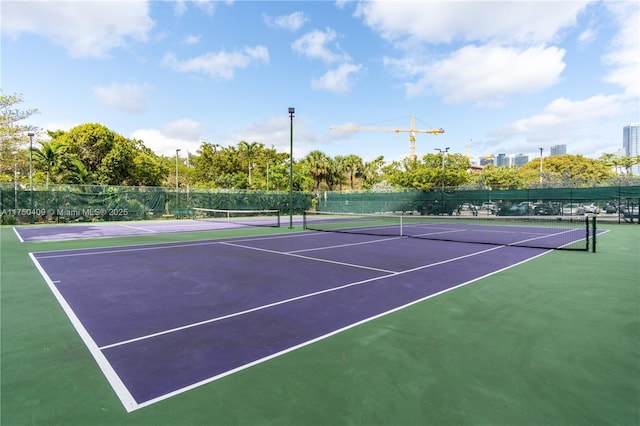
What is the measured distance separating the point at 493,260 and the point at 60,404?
8.92 metres

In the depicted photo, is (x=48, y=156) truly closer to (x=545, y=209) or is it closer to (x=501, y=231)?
(x=501, y=231)

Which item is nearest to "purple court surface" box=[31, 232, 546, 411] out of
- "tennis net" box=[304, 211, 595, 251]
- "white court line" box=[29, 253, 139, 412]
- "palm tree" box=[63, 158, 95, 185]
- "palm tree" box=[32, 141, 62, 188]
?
"white court line" box=[29, 253, 139, 412]

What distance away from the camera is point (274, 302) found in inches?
206

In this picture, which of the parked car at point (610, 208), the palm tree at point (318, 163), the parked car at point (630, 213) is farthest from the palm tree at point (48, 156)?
the parked car at point (630, 213)

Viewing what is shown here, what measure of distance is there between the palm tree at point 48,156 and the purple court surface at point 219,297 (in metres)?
21.3

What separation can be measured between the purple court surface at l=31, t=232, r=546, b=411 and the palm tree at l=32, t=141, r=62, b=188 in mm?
21334

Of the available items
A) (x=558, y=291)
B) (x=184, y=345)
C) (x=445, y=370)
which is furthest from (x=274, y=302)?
(x=558, y=291)

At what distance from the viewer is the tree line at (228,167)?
94.1ft

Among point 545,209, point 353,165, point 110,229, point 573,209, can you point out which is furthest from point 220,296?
point 353,165

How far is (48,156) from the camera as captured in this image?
26.7m

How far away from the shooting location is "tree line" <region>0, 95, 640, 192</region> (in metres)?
28.7

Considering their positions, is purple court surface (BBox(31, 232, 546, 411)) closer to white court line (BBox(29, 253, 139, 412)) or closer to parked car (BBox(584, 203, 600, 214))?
white court line (BBox(29, 253, 139, 412))

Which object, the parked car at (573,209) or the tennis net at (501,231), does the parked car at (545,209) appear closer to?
the parked car at (573,209)

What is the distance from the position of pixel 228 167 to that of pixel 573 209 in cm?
4137
